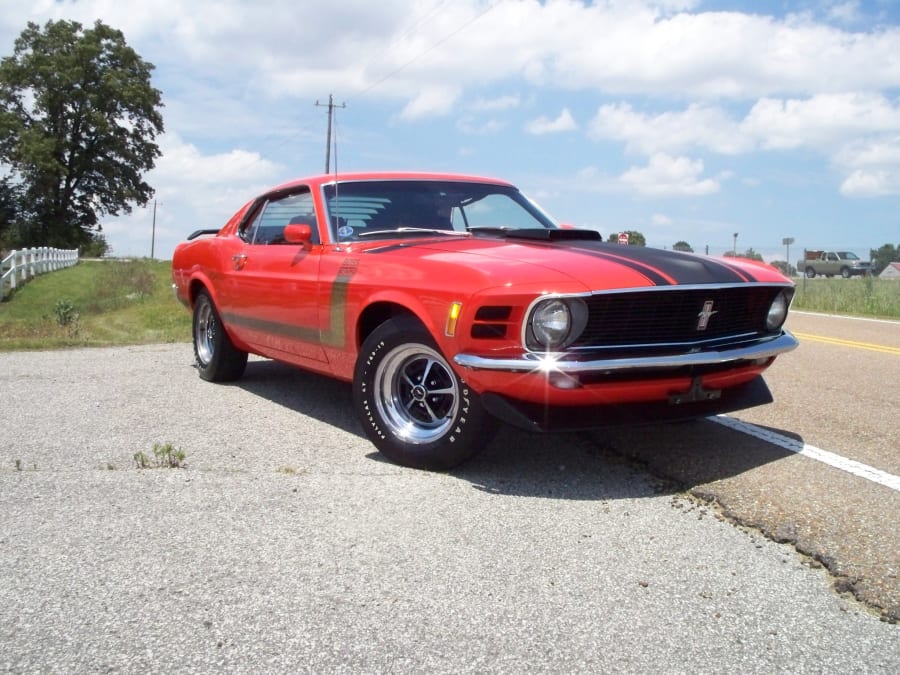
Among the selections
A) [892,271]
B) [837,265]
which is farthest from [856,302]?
[837,265]

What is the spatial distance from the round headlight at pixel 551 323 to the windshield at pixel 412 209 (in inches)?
60.3

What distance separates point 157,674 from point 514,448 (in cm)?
254

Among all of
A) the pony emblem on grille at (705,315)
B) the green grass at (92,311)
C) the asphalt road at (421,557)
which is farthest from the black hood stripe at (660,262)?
the green grass at (92,311)

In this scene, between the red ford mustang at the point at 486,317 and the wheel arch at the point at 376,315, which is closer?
the red ford mustang at the point at 486,317

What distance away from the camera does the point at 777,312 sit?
4.43 meters

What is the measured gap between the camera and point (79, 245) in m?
54.7

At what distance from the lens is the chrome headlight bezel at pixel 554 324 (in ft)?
11.6

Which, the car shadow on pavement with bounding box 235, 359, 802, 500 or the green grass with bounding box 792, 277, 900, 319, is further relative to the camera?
the green grass with bounding box 792, 277, 900, 319

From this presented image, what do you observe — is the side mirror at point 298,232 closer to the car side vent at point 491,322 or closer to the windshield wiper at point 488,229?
the windshield wiper at point 488,229

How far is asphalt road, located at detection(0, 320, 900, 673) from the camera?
2.32 metres

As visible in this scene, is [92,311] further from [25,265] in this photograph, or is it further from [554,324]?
[554,324]

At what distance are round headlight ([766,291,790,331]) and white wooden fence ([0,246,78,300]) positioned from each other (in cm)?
1993

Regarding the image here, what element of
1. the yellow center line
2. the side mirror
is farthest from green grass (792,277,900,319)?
the side mirror

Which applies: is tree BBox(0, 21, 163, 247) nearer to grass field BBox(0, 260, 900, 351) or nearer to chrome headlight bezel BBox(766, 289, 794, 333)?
grass field BBox(0, 260, 900, 351)
